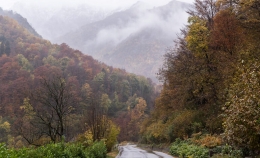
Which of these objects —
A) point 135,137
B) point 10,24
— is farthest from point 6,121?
point 10,24

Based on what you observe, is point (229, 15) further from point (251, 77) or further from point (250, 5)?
point (251, 77)

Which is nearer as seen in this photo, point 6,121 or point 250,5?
point 250,5

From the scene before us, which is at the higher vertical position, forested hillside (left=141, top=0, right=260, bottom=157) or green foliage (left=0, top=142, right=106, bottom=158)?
forested hillside (left=141, top=0, right=260, bottom=157)

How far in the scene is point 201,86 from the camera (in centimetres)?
2714

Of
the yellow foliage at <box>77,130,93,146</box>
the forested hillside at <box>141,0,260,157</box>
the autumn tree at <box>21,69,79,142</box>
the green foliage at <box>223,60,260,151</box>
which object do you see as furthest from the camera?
the yellow foliage at <box>77,130,93,146</box>

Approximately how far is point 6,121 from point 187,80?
63448 mm

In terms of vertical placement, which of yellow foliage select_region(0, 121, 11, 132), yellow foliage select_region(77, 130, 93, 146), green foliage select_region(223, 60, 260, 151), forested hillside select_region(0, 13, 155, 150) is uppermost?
forested hillside select_region(0, 13, 155, 150)

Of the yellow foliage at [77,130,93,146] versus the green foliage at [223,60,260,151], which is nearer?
the green foliage at [223,60,260,151]

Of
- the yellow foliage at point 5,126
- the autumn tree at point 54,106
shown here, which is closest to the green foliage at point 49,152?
the autumn tree at point 54,106

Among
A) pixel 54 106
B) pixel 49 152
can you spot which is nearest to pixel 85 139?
pixel 54 106

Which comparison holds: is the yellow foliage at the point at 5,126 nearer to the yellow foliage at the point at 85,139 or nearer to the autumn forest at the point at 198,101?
the autumn forest at the point at 198,101

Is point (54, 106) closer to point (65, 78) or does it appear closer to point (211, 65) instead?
point (211, 65)

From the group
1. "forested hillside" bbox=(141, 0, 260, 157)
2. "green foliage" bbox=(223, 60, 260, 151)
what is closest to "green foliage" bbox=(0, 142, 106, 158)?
"green foliage" bbox=(223, 60, 260, 151)

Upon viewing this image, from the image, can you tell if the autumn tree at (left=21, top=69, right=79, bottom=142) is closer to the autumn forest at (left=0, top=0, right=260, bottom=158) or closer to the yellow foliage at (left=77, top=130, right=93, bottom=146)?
the autumn forest at (left=0, top=0, right=260, bottom=158)
